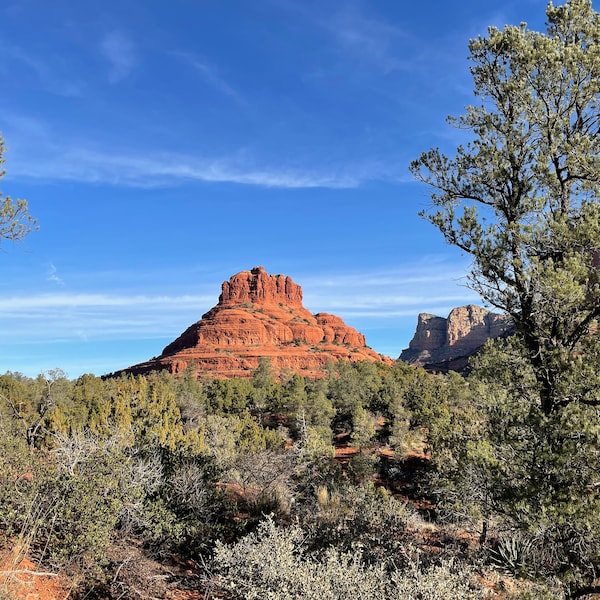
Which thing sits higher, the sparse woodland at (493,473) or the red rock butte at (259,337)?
the red rock butte at (259,337)

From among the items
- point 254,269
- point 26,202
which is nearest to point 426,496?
point 26,202

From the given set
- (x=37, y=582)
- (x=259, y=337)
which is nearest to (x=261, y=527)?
(x=37, y=582)

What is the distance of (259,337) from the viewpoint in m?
120

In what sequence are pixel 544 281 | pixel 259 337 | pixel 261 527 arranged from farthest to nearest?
pixel 259 337 → pixel 261 527 → pixel 544 281

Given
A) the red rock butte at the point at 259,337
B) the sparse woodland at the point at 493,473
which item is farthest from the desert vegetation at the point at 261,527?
the red rock butte at the point at 259,337

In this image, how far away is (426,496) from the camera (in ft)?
73.1

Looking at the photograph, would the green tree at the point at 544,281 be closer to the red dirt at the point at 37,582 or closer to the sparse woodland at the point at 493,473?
the sparse woodland at the point at 493,473

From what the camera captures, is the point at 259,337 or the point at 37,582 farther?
the point at 259,337

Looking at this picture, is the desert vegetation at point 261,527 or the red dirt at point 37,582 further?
the desert vegetation at point 261,527

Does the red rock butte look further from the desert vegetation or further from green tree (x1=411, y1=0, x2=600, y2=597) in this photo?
green tree (x1=411, y1=0, x2=600, y2=597)

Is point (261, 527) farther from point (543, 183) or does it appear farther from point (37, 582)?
point (543, 183)

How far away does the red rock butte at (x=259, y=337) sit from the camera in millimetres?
102562

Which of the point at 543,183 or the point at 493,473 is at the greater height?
the point at 543,183

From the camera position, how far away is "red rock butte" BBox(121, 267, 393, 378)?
103m
